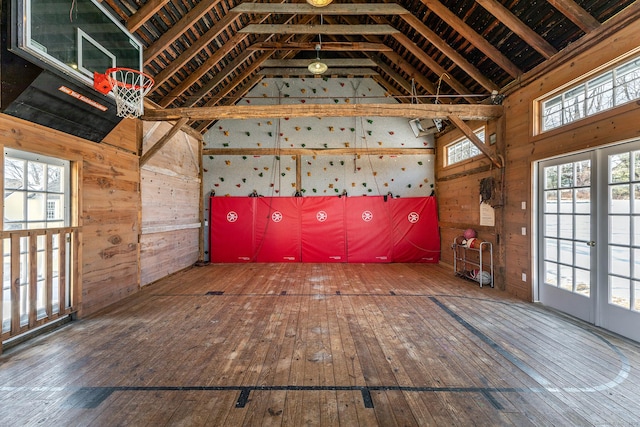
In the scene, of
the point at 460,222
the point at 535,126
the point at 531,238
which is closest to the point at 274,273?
the point at 460,222

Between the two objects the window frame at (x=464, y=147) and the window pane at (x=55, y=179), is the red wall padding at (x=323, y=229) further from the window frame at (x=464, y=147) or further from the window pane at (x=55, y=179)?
the window pane at (x=55, y=179)

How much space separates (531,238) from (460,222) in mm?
2057

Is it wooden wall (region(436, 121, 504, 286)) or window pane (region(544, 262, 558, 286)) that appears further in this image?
wooden wall (region(436, 121, 504, 286))

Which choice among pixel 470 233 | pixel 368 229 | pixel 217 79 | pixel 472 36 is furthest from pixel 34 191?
pixel 470 233

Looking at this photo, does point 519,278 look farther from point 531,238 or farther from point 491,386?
point 491,386

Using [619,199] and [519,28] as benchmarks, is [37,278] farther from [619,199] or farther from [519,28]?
[519,28]

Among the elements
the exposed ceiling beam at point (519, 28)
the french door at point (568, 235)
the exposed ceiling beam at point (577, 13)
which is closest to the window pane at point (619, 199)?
the french door at point (568, 235)

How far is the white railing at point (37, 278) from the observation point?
2668 mm

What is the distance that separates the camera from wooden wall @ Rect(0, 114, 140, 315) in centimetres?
314

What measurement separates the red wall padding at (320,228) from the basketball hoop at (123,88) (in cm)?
376

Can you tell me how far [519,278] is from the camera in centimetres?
427

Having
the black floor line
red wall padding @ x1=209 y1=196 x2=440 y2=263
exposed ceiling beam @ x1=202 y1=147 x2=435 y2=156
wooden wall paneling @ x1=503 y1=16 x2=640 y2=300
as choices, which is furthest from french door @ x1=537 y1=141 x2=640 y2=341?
exposed ceiling beam @ x1=202 y1=147 x2=435 y2=156

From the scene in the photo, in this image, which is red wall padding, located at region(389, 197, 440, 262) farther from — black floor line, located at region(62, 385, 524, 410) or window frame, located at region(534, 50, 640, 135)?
black floor line, located at region(62, 385, 524, 410)

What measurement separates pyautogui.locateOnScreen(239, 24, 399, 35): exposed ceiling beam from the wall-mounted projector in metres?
2.25
